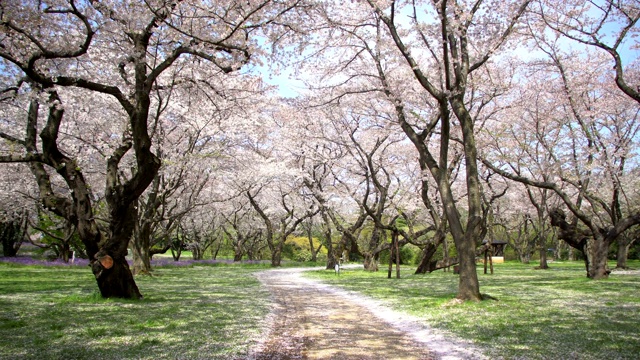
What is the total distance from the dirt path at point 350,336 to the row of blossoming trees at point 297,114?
2.99m

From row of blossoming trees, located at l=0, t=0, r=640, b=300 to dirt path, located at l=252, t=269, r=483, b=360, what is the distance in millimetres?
2991

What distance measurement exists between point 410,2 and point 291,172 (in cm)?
1600

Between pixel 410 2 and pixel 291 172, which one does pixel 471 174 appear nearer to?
pixel 410 2

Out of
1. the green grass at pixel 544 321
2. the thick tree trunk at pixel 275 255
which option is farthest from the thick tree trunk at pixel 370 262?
the green grass at pixel 544 321

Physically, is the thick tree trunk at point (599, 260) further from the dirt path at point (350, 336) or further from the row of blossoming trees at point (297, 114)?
the dirt path at point (350, 336)

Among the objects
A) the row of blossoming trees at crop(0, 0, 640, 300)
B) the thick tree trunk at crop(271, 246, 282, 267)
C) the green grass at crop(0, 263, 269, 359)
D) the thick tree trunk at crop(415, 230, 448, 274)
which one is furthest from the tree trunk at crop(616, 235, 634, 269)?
the green grass at crop(0, 263, 269, 359)

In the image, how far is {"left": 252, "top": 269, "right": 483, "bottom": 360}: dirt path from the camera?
5805 millimetres

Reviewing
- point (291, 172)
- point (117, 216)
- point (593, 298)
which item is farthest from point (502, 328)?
point (291, 172)

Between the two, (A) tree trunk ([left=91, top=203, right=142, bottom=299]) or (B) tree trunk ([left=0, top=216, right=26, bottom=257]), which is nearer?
(A) tree trunk ([left=91, top=203, right=142, bottom=299])

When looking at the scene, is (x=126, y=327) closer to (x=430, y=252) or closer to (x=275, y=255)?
(x=430, y=252)

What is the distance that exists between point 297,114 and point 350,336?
20.0 metres

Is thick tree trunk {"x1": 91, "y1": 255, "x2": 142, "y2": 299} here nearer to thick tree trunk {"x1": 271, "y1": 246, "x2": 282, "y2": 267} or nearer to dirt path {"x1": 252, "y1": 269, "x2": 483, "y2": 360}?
dirt path {"x1": 252, "y1": 269, "x2": 483, "y2": 360}

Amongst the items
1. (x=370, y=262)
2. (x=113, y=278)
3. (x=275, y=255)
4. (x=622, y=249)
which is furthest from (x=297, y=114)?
(x=622, y=249)

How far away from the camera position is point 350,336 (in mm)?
6941
